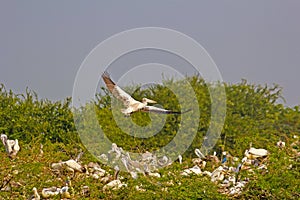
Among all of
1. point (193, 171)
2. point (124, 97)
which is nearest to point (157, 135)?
point (124, 97)

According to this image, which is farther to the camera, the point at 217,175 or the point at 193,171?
the point at 193,171

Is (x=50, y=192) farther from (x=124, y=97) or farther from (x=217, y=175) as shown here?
(x=124, y=97)

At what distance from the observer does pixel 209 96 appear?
19125mm

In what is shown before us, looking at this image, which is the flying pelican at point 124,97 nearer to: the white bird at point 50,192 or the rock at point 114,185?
the rock at point 114,185

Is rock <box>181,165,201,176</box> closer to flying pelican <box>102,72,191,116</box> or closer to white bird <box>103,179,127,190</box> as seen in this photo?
white bird <box>103,179,127,190</box>

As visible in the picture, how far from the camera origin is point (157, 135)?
17.5 meters

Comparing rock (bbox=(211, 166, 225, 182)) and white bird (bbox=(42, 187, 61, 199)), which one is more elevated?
rock (bbox=(211, 166, 225, 182))

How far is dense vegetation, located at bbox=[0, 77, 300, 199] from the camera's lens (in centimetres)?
725

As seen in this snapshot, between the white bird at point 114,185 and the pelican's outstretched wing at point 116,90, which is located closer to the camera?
the white bird at point 114,185

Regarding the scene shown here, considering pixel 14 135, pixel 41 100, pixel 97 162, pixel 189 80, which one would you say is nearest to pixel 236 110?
pixel 189 80

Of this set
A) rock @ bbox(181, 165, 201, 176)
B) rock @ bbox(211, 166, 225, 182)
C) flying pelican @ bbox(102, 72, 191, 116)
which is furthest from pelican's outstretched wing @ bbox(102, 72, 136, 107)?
rock @ bbox(211, 166, 225, 182)

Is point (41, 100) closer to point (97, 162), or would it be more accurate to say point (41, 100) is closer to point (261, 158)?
point (97, 162)

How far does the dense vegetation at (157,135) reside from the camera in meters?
7.25

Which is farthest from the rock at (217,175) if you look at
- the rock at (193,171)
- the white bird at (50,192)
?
the white bird at (50,192)
